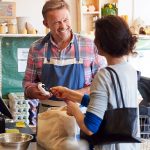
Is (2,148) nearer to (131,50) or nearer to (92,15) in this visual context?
(131,50)

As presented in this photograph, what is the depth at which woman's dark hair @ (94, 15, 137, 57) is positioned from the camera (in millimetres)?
1375

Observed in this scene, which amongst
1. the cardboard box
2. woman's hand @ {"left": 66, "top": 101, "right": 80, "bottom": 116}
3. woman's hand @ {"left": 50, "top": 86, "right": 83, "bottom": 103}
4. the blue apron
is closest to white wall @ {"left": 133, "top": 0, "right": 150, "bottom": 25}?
the cardboard box

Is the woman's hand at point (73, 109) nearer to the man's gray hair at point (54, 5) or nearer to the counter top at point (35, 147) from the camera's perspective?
the counter top at point (35, 147)

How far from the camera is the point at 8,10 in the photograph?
144 inches

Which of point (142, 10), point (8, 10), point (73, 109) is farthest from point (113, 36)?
point (142, 10)

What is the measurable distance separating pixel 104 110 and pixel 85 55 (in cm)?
81

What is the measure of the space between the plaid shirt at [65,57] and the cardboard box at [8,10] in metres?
1.66

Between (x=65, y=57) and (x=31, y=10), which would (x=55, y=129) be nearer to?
(x=65, y=57)

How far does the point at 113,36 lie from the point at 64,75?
0.71 meters

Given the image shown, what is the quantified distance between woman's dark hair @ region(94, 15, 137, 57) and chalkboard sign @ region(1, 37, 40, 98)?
270 centimetres

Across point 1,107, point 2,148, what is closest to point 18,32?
point 1,107

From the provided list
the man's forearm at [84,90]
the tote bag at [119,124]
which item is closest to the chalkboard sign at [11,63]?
the man's forearm at [84,90]

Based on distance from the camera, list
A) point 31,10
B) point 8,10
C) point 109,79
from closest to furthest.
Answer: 1. point 109,79
2. point 8,10
3. point 31,10

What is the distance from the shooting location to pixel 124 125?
134 cm
